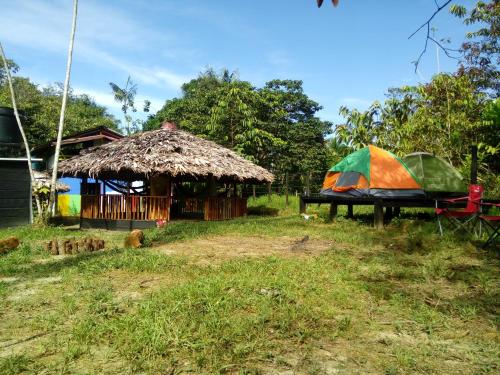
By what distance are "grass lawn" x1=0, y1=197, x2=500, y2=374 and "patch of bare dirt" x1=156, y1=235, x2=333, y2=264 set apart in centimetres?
9

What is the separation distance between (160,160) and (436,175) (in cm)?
842

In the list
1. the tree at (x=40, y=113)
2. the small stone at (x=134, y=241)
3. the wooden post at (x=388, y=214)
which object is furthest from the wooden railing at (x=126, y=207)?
the tree at (x=40, y=113)

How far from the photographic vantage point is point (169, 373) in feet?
8.62

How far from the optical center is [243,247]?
24.7ft

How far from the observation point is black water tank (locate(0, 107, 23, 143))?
1427cm

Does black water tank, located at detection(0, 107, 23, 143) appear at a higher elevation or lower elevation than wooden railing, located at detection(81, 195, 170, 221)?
higher

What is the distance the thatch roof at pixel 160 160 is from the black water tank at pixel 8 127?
264 cm

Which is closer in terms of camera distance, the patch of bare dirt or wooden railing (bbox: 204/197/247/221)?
the patch of bare dirt

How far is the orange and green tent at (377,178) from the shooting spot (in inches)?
439

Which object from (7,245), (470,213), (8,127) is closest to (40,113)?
(8,127)

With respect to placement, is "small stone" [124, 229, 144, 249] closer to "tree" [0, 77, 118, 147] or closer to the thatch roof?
the thatch roof

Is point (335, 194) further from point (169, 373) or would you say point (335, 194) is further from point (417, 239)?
point (169, 373)

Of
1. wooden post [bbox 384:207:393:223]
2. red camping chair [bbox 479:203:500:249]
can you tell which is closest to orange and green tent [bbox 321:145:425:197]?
wooden post [bbox 384:207:393:223]

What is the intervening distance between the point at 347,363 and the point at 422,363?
528mm
